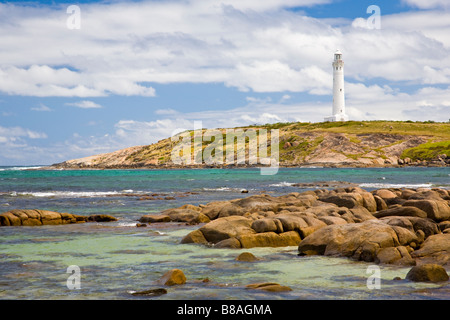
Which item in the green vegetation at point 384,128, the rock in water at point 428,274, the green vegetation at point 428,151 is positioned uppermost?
the green vegetation at point 384,128

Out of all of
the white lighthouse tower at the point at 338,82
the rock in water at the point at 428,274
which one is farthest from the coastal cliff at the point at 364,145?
the rock in water at the point at 428,274

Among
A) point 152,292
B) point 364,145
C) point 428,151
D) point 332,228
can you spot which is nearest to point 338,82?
point 364,145

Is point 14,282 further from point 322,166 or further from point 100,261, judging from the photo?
point 322,166

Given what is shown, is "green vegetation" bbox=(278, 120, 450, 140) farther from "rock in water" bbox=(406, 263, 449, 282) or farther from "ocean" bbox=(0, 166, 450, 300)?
"rock in water" bbox=(406, 263, 449, 282)

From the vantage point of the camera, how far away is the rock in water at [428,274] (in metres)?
12.4

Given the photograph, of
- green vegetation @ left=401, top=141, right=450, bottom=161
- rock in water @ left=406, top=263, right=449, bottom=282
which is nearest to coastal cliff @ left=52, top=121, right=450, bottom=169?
green vegetation @ left=401, top=141, right=450, bottom=161

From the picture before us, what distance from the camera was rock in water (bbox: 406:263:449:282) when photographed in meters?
12.4

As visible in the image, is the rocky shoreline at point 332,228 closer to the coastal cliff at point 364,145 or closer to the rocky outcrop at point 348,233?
the rocky outcrop at point 348,233

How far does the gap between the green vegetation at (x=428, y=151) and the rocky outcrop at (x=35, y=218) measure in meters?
116

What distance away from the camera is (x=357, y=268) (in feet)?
46.5

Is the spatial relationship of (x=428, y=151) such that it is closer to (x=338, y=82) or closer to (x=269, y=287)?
(x=338, y=82)
